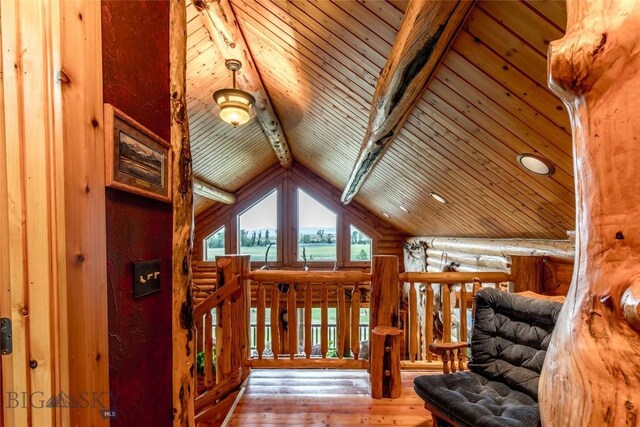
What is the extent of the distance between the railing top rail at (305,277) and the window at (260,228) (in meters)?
4.57

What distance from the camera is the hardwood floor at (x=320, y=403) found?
203 cm

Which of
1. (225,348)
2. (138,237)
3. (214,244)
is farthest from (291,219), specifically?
(138,237)

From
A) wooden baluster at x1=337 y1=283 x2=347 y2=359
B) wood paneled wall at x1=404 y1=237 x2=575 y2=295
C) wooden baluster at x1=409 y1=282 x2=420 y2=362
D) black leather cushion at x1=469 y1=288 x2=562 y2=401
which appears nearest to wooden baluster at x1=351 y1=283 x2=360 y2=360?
wooden baluster at x1=337 y1=283 x2=347 y2=359

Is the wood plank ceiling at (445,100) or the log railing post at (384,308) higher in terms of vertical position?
the wood plank ceiling at (445,100)

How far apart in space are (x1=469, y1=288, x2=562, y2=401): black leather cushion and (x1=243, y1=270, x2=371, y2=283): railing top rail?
922 millimetres

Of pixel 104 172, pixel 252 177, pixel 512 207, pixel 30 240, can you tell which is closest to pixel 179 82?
pixel 104 172

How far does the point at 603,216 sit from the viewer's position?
2.32 feet

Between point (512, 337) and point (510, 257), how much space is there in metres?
1.19

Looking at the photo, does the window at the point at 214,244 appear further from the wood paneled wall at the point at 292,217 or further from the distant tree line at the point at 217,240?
the wood paneled wall at the point at 292,217

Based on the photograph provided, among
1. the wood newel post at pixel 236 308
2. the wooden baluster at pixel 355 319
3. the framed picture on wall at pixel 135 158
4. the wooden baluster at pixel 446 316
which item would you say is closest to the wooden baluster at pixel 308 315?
the wooden baluster at pixel 355 319

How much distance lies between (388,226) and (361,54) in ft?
17.9

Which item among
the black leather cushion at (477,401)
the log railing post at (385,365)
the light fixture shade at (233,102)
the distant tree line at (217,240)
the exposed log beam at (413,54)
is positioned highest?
the light fixture shade at (233,102)

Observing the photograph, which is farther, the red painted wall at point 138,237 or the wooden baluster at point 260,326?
the wooden baluster at point 260,326

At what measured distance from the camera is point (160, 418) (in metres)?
1.21
